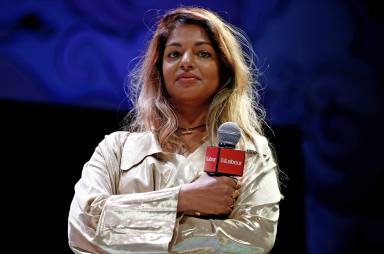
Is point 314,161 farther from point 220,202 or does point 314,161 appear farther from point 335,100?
point 220,202

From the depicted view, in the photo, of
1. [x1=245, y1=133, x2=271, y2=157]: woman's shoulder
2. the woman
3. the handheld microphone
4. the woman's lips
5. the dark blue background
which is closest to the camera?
the handheld microphone

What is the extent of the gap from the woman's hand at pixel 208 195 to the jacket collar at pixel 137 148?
9.2 inches

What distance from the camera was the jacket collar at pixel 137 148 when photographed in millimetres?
1872

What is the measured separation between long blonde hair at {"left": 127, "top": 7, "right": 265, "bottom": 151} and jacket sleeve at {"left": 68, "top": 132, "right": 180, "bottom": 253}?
0.29m

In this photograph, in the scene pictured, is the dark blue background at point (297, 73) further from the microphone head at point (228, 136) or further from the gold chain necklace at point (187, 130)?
the microphone head at point (228, 136)

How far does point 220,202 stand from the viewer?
1655mm

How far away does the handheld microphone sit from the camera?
155 centimetres

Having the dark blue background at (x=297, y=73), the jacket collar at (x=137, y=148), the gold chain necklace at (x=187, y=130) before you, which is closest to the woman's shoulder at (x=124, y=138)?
the jacket collar at (x=137, y=148)

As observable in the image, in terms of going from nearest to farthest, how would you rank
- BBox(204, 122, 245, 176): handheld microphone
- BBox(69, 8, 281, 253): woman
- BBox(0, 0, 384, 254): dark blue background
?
1. BBox(204, 122, 245, 176): handheld microphone
2. BBox(69, 8, 281, 253): woman
3. BBox(0, 0, 384, 254): dark blue background

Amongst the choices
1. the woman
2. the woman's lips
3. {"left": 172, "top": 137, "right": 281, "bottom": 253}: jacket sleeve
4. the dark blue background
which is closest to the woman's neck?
the woman

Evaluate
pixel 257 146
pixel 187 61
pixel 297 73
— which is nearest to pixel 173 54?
pixel 187 61

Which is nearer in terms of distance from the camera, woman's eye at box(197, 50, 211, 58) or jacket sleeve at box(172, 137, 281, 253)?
jacket sleeve at box(172, 137, 281, 253)

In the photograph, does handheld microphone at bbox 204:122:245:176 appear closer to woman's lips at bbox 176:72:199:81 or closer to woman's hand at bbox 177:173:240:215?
woman's hand at bbox 177:173:240:215

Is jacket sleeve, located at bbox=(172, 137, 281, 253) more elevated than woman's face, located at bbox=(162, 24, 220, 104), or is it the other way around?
woman's face, located at bbox=(162, 24, 220, 104)
